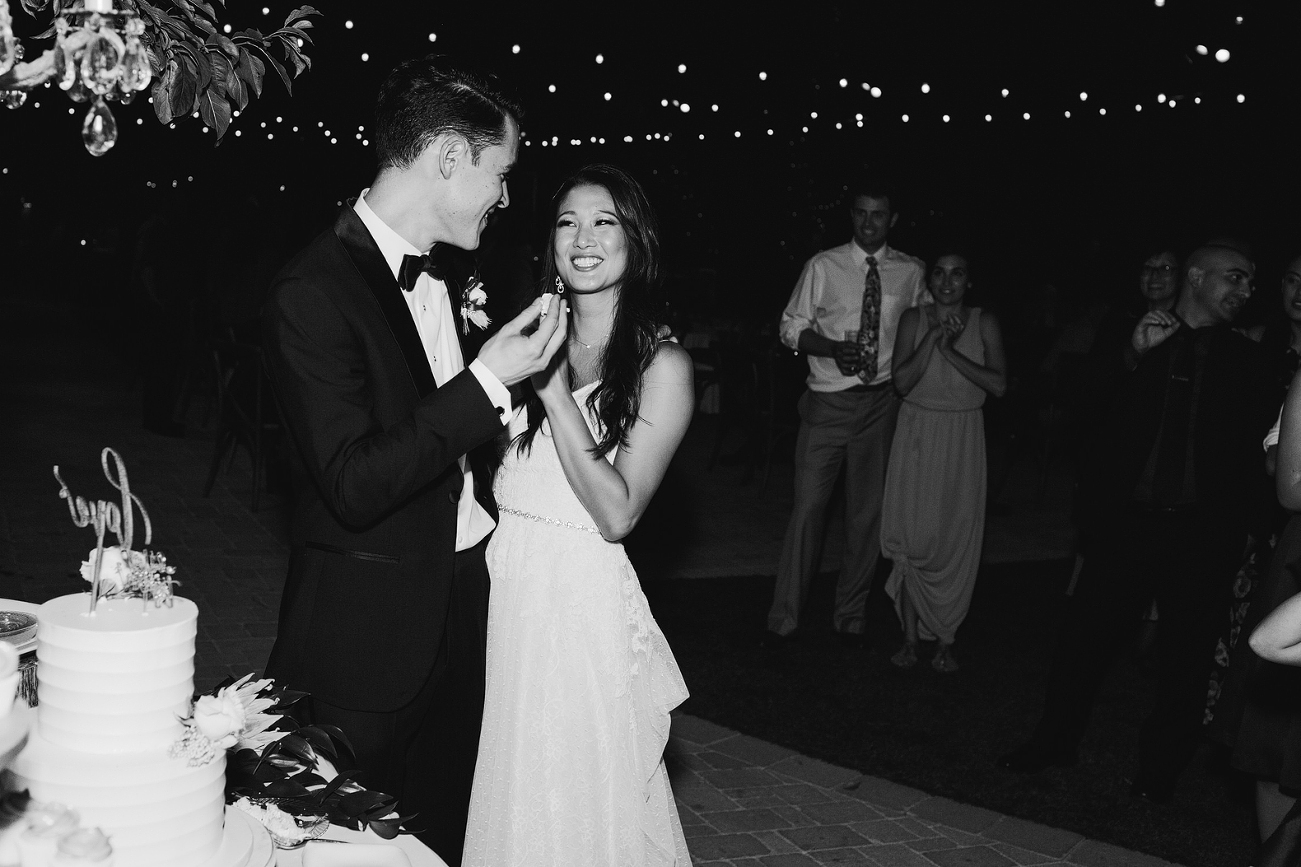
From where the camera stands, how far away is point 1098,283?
14.6 m

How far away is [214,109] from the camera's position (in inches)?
77.2

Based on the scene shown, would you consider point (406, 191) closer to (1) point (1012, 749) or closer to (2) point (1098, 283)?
(1) point (1012, 749)

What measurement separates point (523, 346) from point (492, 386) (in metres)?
0.10

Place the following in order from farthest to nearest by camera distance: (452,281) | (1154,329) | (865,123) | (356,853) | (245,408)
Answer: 1. (865,123)
2. (245,408)
3. (1154,329)
4. (452,281)
5. (356,853)

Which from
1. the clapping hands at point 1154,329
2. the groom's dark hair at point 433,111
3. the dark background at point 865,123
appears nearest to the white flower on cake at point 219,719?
the groom's dark hair at point 433,111

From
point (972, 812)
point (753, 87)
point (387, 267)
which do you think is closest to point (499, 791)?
point (387, 267)

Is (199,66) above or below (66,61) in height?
above

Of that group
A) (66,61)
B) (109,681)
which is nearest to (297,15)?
(66,61)

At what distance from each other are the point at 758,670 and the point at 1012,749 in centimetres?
129

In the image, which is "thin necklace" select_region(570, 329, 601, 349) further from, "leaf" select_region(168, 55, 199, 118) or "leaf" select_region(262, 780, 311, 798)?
"leaf" select_region(262, 780, 311, 798)

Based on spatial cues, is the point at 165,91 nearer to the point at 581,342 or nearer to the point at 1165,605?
the point at 581,342

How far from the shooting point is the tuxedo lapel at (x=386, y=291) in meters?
2.35

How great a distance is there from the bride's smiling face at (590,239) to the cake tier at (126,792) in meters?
1.85

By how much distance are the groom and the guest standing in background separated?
342cm
